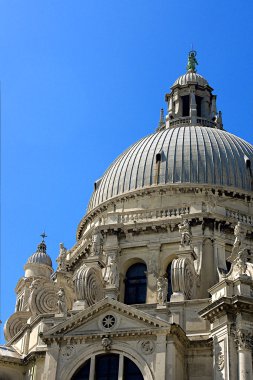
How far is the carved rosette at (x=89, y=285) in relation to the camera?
39.6m

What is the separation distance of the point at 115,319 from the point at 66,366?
333cm


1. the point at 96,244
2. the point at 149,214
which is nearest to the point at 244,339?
the point at 96,244

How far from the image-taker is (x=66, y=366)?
34031mm

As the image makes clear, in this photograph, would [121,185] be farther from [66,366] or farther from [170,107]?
[66,366]

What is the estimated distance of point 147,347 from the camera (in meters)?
33.2

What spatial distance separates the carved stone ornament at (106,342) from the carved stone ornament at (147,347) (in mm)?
1545

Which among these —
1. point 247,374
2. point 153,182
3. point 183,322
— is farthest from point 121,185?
point 247,374

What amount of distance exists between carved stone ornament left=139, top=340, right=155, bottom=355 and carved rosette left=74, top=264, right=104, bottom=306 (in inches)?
266

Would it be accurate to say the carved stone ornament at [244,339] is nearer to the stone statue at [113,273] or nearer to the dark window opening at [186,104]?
the stone statue at [113,273]

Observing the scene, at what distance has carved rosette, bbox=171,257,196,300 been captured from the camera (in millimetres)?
37616

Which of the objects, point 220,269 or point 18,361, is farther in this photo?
point 220,269

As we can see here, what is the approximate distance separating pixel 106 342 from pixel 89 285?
21.5ft

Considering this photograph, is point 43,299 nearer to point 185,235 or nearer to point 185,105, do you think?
point 185,235

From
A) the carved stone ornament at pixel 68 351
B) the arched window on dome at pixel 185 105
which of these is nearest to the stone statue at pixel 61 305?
the carved stone ornament at pixel 68 351
